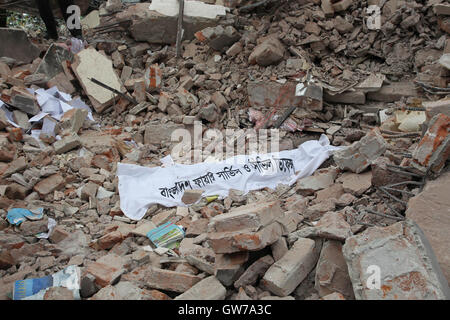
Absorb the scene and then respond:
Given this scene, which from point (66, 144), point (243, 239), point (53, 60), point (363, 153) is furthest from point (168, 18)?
point (243, 239)

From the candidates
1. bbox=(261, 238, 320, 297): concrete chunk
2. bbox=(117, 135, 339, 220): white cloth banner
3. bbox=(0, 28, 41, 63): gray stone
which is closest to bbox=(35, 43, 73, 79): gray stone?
bbox=(0, 28, 41, 63): gray stone

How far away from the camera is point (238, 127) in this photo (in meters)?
6.63

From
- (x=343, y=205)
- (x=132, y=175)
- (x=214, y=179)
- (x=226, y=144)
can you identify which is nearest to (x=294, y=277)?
(x=343, y=205)

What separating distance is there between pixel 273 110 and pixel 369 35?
2.19 meters

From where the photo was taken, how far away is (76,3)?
9016 millimetres

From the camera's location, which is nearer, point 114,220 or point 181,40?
point 114,220

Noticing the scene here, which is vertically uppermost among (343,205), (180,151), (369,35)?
(369,35)

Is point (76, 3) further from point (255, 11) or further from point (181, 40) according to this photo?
point (255, 11)

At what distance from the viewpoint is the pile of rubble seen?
262 centimetres

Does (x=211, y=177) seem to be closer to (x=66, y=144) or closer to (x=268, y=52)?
(x=66, y=144)

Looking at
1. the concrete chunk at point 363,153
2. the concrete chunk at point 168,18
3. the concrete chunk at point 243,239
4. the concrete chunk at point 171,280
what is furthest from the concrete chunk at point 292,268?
the concrete chunk at point 168,18
